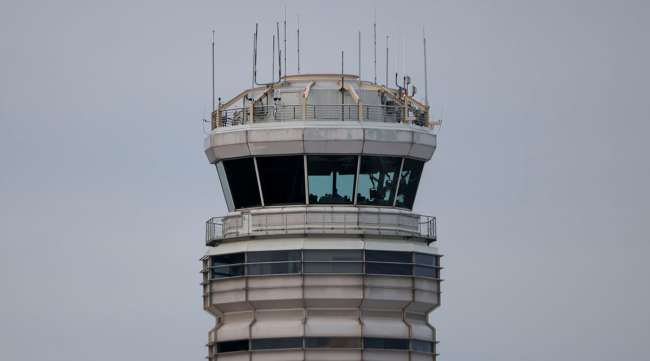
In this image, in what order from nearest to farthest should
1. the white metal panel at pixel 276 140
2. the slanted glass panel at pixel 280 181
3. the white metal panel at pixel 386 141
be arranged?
the white metal panel at pixel 276 140
the white metal panel at pixel 386 141
the slanted glass panel at pixel 280 181

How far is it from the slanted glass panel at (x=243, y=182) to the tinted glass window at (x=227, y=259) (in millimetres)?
3063

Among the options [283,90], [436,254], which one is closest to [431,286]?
[436,254]

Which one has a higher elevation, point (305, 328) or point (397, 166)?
point (397, 166)

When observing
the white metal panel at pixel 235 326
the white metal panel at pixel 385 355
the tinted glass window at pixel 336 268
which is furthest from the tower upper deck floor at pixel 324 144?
the white metal panel at pixel 385 355

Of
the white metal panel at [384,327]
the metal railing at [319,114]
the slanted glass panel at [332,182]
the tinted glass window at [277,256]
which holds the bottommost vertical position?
the white metal panel at [384,327]

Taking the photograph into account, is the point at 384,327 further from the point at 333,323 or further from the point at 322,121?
the point at 322,121

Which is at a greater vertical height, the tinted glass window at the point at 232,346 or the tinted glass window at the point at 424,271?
the tinted glass window at the point at 424,271

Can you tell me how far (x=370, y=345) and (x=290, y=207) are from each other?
8.79 meters

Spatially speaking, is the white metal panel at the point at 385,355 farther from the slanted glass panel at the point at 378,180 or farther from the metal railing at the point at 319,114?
the metal railing at the point at 319,114

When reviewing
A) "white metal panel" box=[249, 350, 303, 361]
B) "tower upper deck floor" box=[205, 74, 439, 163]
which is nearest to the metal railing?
"tower upper deck floor" box=[205, 74, 439, 163]

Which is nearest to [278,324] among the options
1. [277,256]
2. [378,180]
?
[277,256]

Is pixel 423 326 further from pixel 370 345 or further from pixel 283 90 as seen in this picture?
pixel 283 90

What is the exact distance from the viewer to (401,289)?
14975cm

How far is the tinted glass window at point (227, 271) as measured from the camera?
150 metres
